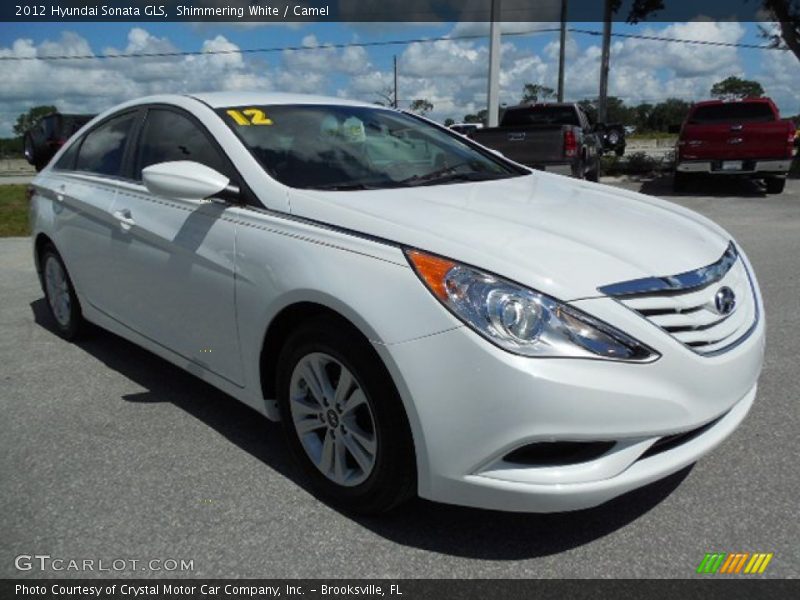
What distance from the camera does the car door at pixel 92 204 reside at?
3.86 meters

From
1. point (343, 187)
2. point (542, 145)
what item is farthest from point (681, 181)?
point (343, 187)

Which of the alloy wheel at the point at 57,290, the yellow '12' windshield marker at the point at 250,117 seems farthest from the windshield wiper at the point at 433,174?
the alloy wheel at the point at 57,290

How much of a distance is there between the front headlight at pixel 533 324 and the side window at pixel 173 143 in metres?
1.39

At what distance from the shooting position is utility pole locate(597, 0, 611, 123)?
22031 millimetres

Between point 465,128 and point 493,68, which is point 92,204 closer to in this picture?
point 493,68

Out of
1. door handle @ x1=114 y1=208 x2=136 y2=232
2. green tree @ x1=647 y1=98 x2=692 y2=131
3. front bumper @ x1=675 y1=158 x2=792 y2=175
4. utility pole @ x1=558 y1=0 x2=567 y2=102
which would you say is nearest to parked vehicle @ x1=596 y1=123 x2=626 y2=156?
front bumper @ x1=675 y1=158 x2=792 y2=175

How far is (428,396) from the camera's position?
2.16 metres

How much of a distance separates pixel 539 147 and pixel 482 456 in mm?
8277

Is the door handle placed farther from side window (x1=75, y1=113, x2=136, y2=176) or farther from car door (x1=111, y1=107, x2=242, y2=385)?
side window (x1=75, y1=113, x2=136, y2=176)

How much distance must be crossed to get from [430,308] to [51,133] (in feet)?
49.5

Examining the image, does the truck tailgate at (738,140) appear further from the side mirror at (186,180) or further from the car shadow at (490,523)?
the side mirror at (186,180)

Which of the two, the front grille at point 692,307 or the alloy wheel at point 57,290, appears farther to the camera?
the alloy wheel at point 57,290

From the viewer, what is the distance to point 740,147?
1271 centimetres
